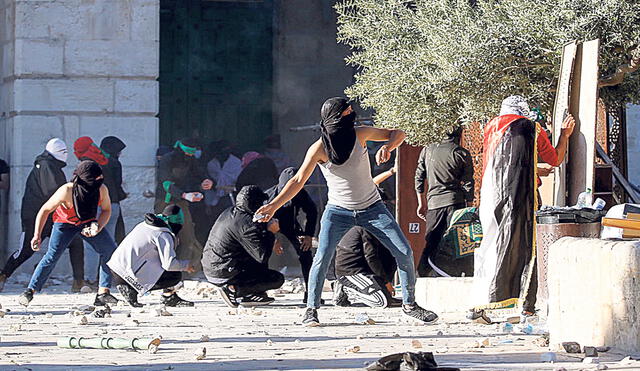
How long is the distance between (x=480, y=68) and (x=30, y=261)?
7.01 meters

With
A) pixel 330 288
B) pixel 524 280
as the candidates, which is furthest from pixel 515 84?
Answer: pixel 330 288

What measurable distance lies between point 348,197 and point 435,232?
2860 millimetres

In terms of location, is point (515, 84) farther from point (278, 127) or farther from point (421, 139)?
point (278, 127)

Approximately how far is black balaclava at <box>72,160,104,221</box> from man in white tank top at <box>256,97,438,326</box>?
2.99 meters

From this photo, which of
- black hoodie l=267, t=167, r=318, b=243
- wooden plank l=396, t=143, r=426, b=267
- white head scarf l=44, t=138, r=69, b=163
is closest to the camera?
black hoodie l=267, t=167, r=318, b=243

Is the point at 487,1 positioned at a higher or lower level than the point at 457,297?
higher

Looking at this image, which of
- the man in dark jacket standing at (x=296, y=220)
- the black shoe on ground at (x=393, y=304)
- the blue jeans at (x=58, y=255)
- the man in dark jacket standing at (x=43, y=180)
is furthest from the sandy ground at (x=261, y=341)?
the man in dark jacket standing at (x=43, y=180)

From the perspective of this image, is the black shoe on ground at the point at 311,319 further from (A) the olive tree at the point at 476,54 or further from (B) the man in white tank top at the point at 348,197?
(A) the olive tree at the point at 476,54

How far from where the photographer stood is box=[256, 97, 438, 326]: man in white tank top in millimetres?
8883

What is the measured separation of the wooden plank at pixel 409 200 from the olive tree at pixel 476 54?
3.01 feet

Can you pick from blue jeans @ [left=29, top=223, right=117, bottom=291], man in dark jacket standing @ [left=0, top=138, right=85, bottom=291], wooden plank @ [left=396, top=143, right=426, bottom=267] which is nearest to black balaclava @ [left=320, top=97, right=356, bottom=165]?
blue jeans @ [left=29, top=223, right=117, bottom=291]

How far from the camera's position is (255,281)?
11.4 metres

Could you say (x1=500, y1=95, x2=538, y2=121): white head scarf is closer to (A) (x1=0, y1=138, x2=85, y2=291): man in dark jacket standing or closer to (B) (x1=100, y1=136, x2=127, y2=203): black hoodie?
(A) (x1=0, y1=138, x2=85, y2=291): man in dark jacket standing

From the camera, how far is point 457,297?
1034cm
